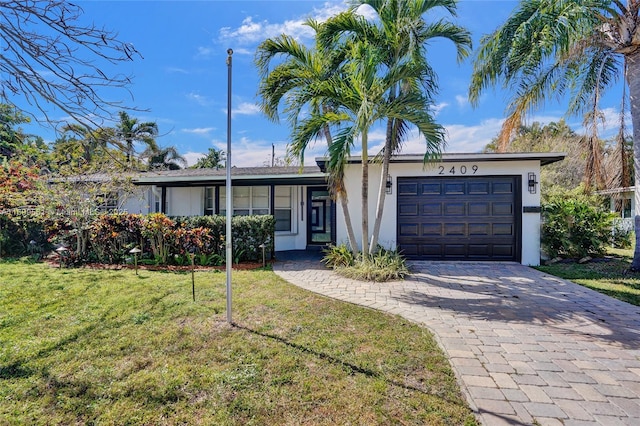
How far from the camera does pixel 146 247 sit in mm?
8078

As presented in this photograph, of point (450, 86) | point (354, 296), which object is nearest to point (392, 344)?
point (354, 296)

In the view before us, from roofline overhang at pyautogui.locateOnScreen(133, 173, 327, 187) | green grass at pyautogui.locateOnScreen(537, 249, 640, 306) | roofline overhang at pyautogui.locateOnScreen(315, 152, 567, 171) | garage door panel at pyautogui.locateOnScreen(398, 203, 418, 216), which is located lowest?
green grass at pyautogui.locateOnScreen(537, 249, 640, 306)

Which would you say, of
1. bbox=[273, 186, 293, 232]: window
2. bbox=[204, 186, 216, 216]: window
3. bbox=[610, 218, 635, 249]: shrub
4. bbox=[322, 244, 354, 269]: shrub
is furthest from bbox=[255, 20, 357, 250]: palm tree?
bbox=[610, 218, 635, 249]: shrub

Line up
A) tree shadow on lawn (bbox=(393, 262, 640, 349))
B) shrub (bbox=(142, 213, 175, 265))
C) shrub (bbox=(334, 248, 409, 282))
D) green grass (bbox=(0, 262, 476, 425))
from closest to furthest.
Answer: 1. green grass (bbox=(0, 262, 476, 425))
2. tree shadow on lawn (bbox=(393, 262, 640, 349))
3. shrub (bbox=(334, 248, 409, 282))
4. shrub (bbox=(142, 213, 175, 265))

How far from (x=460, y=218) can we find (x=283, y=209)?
6022mm

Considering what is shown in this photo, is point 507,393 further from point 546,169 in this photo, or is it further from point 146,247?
point 546,169

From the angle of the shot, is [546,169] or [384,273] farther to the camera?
[546,169]

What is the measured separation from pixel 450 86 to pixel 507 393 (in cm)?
698

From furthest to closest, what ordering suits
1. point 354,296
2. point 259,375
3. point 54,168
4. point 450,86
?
point 54,168
point 450,86
point 354,296
point 259,375

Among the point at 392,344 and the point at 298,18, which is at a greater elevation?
the point at 298,18

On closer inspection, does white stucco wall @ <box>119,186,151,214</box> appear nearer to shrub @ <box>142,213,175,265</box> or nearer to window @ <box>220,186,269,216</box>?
window @ <box>220,186,269,216</box>

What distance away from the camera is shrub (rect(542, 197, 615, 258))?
8.38 metres

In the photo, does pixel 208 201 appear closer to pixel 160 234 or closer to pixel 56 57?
pixel 160 234

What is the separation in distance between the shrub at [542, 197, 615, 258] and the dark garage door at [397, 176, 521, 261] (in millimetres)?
1243
